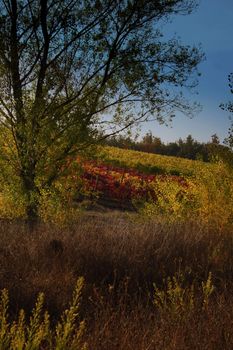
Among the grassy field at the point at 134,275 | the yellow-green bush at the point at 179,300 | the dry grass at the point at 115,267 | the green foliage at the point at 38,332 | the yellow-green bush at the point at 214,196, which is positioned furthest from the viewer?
the yellow-green bush at the point at 214,196

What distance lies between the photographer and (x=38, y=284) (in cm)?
714

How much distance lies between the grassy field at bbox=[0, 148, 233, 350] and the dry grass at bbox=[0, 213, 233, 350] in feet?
0.06

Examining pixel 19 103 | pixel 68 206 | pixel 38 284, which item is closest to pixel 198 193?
pixel 68 206

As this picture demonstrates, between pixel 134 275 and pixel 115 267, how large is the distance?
1.26 ft

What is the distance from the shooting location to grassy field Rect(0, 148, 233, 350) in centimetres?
491

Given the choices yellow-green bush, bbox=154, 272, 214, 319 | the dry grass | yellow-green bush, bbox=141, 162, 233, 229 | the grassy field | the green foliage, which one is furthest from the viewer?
yellow-green bush, bbox=141, 162, 233, 229

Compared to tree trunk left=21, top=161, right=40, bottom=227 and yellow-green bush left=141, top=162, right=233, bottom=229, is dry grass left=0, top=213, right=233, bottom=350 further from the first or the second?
tree trunk left=21, top=161, right=40, bottom=227

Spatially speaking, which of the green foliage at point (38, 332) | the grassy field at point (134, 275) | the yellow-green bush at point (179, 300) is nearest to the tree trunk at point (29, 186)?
the grassy field at point (134, 275)

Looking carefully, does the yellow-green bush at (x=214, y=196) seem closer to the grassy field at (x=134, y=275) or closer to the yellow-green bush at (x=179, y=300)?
the grassy field at (x=134, y=275)

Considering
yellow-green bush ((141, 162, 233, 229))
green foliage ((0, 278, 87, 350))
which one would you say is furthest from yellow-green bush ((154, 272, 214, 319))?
yellow-green bush ((141, 162, 233, 229))

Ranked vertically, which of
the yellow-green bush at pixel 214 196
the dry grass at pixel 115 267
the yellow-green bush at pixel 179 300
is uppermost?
the yellow-green bush at pixel 214 196

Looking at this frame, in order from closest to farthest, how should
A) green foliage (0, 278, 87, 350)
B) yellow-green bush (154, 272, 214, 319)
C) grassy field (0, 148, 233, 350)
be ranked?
green foliage (0, 278, 87, 350)
yellow-green bush (154, 272, 214, 319)
grassy field (0, 148, 233, 350)

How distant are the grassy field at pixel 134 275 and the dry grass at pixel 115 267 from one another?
2 cm

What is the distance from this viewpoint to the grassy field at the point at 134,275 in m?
4.91
